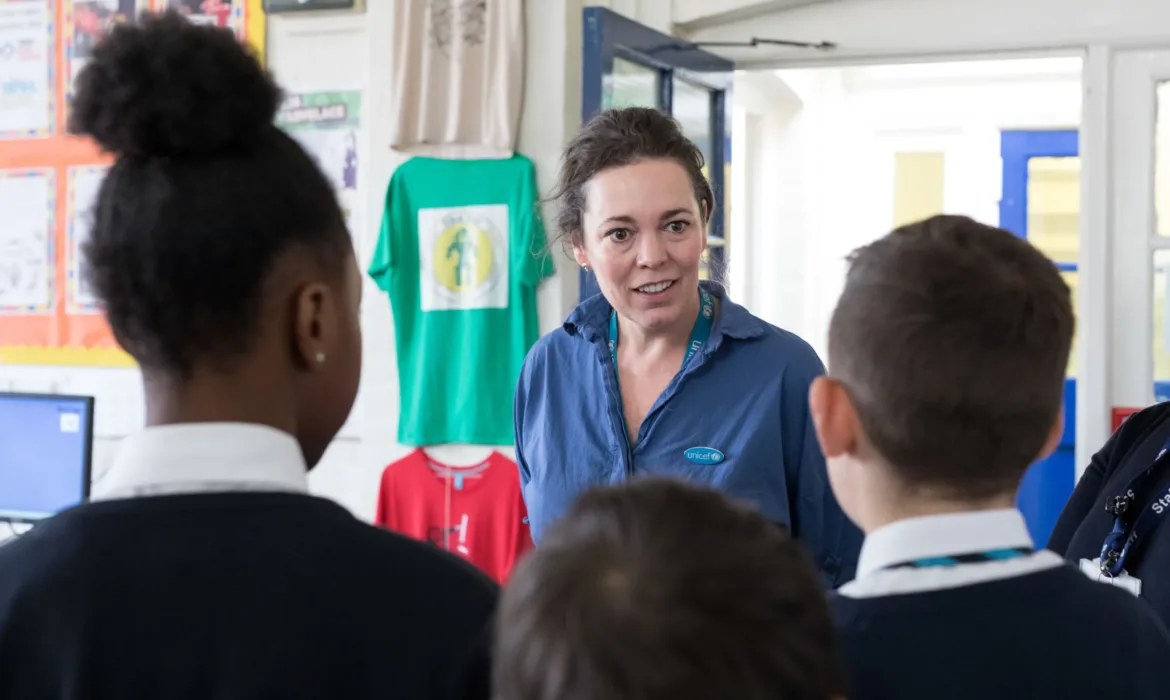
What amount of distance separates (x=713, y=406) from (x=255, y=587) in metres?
1.07

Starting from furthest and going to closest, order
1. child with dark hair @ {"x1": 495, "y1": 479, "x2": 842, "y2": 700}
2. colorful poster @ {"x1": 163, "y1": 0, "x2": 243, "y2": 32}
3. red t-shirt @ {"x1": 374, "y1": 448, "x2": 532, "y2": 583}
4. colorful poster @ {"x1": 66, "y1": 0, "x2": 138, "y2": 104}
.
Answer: colorful poster @ {"x1": 66, "y1": 0, "x2": 138, "y2": 104}, colorful poster @ {"x1": 163, "y1": 0, "x2": 243, "y2": 32}, red t-shirt @ {"x1": 374, "y1": 448, "x2": 532, "y2": 583}, child with dark hair @ {"x1": 495, "y1": 479, "x2": 842, "y2": 700}

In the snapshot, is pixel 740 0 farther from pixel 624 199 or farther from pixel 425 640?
pixel 425 640

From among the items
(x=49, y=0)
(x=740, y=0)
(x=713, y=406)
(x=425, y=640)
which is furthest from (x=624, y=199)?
(x=49, y=0)

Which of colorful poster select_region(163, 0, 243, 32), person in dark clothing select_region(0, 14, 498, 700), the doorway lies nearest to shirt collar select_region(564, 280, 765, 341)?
person in dark clothing select_region(0, 14, 498, 700)

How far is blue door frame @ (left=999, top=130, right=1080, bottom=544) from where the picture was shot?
16.8 ft

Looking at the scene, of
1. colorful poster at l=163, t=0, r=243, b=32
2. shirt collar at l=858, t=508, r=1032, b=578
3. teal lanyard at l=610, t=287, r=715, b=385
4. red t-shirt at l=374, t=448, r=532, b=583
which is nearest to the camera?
shirt collar at l=858, t=508, r=1032, b=578

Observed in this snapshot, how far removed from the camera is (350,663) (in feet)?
2.52

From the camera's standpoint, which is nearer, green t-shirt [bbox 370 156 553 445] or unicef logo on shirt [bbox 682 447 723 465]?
unicef logo on shirt [bbox 682 447 723 465]

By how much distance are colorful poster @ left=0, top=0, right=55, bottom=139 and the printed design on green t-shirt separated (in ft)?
4.93

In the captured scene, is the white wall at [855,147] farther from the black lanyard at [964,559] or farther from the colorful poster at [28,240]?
the black lanyard at [964,559]

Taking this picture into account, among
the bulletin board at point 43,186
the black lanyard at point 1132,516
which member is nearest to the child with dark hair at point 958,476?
the black lanyard at point 1132,516

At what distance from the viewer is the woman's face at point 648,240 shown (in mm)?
1827

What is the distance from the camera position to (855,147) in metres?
6.20

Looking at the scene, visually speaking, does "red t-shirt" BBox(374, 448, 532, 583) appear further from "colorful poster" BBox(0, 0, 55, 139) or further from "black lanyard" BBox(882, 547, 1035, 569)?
"black lanyard" BBox(882, 547, 1035, 569)
